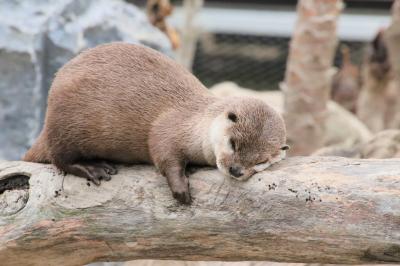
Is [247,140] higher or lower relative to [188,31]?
higher

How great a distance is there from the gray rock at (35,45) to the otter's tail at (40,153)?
117 centimetres

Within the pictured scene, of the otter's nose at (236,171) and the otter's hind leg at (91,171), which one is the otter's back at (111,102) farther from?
the otter's nose at (236,171)

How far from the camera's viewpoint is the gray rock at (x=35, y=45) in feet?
15.0

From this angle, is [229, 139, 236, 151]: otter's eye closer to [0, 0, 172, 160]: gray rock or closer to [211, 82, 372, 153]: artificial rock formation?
[0, 0, 172, 160]: gray rock

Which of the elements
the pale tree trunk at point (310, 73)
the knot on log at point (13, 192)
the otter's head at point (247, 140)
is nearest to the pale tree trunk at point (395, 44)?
the pale tree trunk at point (310, 73)

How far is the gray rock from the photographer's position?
180 inches

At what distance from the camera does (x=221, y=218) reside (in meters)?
2.83

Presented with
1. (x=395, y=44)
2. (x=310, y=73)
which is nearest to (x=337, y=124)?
(x=395, y=44)

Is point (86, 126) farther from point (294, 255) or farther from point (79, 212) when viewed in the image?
point (294, 255)

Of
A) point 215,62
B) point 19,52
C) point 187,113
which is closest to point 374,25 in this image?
point 215,62

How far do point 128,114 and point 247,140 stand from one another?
58cm

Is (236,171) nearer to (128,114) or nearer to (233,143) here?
(233,143)

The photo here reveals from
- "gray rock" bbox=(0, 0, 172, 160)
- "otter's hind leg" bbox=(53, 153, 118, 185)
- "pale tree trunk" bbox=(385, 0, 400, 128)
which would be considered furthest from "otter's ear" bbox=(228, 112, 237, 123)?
"pale tree trunk" bbox=(385, 0, 400, 128)

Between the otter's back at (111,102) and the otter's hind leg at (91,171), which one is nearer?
the otter's hind leg at (91,171)
